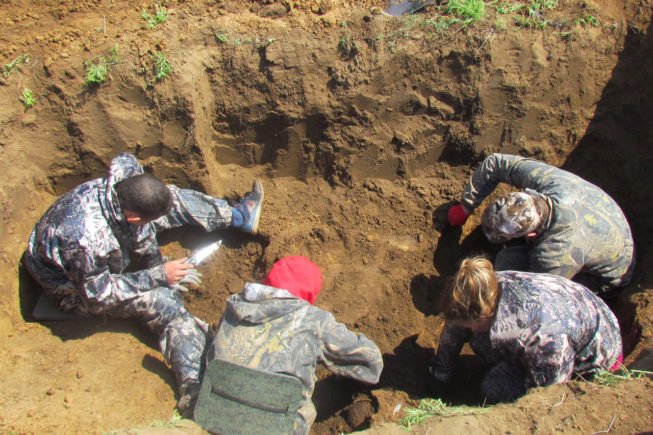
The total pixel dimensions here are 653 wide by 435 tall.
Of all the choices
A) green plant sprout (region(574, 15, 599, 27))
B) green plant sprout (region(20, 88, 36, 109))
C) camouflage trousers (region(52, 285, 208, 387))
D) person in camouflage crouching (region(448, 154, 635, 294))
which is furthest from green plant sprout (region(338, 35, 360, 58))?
green plant sprout (region(20, 88, 36, 109))

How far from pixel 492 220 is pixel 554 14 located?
195 centimetres

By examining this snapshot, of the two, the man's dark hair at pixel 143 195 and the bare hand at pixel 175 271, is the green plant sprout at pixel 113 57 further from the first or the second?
the bare hand at pixel 175 271

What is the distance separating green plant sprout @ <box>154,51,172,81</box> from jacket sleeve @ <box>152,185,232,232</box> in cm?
80

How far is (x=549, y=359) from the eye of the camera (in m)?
2.52

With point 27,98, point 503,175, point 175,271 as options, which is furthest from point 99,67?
point 503,175

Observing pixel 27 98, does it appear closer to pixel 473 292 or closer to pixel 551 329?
pixel 473 292

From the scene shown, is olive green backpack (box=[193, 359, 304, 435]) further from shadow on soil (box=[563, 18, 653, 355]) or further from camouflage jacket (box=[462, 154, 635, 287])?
shadow on soil (box=[563, 18, 653, 355])

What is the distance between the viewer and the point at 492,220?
3074mm

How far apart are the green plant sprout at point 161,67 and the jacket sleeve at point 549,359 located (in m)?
2.97

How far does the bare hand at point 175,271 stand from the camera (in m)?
3.32

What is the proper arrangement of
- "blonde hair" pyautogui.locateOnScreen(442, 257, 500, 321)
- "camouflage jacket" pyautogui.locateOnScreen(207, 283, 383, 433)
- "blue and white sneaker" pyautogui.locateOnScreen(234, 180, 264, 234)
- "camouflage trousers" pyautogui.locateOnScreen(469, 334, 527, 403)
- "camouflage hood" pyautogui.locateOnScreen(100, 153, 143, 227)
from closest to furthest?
"blonde hair" pyautogui.locateOnScreen(442, 257, 500, 321)
"camouflage jacket" pyautogui.locateOnScreen(207, 283, 383, 433)
"camouflage trousers" pyautogui.locateOnScreen(469, 334, 527, 403)
"camouflage hood" pyautogui.locateOnScreen(100, 153, 143, 227)
"blue and white sneaker" pyautogui.locateOnScreen(234, 180, 264, 234)

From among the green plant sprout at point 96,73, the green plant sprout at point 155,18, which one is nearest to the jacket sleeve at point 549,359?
the green plant sprout at point 96,73

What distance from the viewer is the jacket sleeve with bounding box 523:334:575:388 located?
2.48m

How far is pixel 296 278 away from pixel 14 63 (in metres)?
2.65
